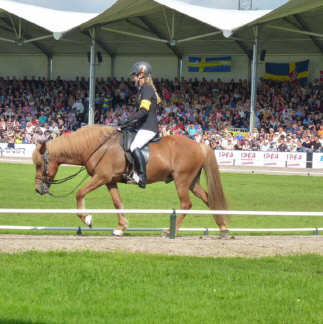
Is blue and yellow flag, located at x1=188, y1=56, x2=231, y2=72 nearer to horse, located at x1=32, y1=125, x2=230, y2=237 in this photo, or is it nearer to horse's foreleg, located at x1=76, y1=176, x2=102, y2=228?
horse, located at x1=32, y1=125, x2=230, y2=237

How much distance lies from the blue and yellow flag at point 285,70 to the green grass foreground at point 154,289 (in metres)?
34.1

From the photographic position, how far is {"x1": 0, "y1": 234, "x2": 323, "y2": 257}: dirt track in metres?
9.06

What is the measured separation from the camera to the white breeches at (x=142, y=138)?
11.1 metres

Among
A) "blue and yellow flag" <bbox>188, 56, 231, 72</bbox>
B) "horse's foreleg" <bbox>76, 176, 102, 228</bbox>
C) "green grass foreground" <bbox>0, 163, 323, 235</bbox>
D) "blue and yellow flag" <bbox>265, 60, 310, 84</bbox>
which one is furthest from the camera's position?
"blue and yellow flag" <bbox>188, 56, 231, 72</bbox>

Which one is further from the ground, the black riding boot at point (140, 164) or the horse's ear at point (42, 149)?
the horse's ear at point (42, 149)

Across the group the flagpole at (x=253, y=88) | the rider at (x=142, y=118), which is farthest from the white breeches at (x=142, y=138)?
the flagpole at (x=253, y=88)

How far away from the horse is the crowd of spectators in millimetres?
19626

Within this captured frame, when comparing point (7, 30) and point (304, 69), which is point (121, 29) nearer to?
point (7, 30)

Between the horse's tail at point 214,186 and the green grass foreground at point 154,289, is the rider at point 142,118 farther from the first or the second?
the green grass foreground at point 154,289

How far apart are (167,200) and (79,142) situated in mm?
8065

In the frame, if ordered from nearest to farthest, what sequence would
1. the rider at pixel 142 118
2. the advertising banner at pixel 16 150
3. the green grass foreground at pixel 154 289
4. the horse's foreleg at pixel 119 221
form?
the green grass foreground at pixel 154 289 → the rider at pixel 142 118 → the horse's foreleg at pixel 119 221 → the advertising banner at pixel 16 150

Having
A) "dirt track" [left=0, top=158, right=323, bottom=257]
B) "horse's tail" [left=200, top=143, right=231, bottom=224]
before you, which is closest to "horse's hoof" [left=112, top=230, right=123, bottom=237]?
"dirt track" [left=0, top=158, right=323, bottom=257]

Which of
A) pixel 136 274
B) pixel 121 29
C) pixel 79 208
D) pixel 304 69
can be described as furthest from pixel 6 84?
pixel 136 274

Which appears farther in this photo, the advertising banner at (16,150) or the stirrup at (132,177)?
the advertising banner at (16,150)
